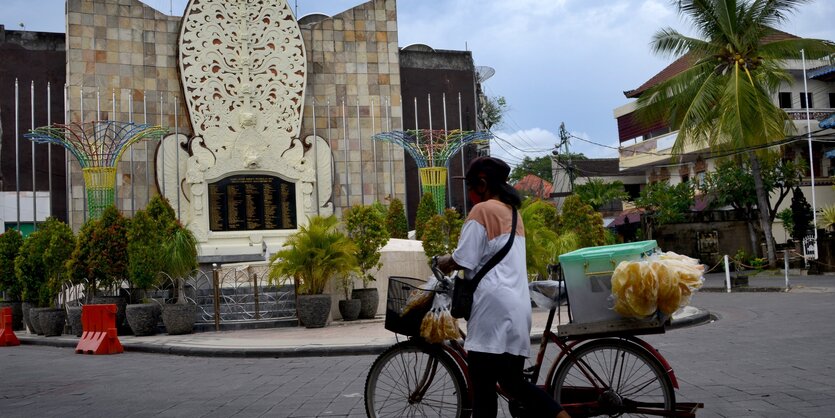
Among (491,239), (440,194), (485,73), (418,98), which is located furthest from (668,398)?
(485,73)

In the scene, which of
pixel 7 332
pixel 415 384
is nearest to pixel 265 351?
pixel 7 332

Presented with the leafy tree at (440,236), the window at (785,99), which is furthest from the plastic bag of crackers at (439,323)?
the window at (785,99)

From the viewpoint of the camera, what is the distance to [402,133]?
25250 millimetres

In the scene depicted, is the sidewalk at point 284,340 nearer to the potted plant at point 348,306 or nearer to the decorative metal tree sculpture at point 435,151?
the potted plant at point 348,306

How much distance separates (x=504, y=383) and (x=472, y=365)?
0.20 metres

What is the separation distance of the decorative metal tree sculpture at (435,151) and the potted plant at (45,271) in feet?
35.0

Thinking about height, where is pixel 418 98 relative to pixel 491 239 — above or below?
above

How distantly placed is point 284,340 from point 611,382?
946 centimetres

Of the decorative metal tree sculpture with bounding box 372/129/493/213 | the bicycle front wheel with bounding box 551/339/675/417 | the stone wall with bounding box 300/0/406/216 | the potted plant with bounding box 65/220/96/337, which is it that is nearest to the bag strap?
the bicycle front wheel with bounding box 551/339/675/417

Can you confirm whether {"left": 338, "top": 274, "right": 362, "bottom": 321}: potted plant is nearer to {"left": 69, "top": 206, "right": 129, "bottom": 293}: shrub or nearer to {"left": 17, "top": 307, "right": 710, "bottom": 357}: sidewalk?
{"left": 17, "top": 307, "right": 710, "bottom": 357}: sidewalk

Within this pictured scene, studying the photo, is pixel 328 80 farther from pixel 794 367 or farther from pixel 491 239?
pixel 491 239

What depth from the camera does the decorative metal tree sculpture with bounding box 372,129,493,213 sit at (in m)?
25.0

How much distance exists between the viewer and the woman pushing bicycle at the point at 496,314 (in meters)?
4.66

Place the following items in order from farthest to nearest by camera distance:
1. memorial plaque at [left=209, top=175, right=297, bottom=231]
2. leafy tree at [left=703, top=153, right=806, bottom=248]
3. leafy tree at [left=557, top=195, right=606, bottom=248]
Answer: leafy tree at [left=703, top=153, right=806, bottom=248] < memorial plaque at [left=209, top=175, right=297, bottom=231] < leafy tree at [left=557, top=195, right=606, bottom=248]
